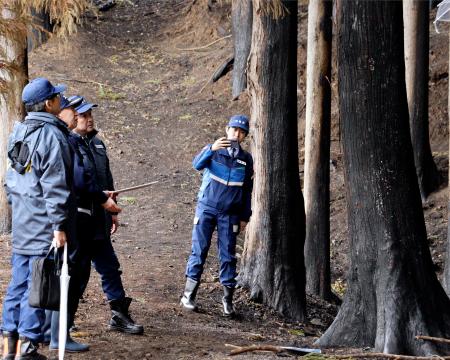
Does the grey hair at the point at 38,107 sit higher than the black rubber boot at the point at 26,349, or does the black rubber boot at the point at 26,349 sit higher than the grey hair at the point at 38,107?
the grey hair at the point at 38,107

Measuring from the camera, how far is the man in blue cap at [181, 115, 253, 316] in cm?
945

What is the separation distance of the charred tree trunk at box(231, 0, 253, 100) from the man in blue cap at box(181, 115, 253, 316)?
13.1 metres

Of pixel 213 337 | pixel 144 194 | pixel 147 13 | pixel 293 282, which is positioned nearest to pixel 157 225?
pixel 144 194

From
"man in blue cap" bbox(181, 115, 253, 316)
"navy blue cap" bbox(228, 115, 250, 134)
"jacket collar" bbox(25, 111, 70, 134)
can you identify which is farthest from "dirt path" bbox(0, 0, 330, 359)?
"navy blue cap" bbox(228, 115, 250, 134)

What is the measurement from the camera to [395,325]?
7.39 meters

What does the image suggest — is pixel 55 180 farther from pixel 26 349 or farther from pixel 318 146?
pixel 318 146

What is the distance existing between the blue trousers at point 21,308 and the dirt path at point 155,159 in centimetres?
57

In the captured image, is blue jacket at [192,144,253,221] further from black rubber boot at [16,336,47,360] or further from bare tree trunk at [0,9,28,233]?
bare tree trunk at [0,9,28,233]

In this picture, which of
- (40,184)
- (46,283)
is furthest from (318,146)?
(46,283)

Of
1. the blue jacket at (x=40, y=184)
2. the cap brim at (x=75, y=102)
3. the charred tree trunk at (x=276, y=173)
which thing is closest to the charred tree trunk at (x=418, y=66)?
the charred tree trunk at (x=276, y=173)

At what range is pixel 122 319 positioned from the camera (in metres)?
7.84

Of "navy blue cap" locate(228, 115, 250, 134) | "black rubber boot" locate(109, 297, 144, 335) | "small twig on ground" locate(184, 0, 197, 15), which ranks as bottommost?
"black rubber boot" locate(109, 297, 144, 335)

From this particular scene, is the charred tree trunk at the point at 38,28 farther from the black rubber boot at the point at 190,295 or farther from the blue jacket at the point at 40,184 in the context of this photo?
the blue jacket at the point at 40,184

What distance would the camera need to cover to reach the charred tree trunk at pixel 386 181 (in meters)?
7.45
